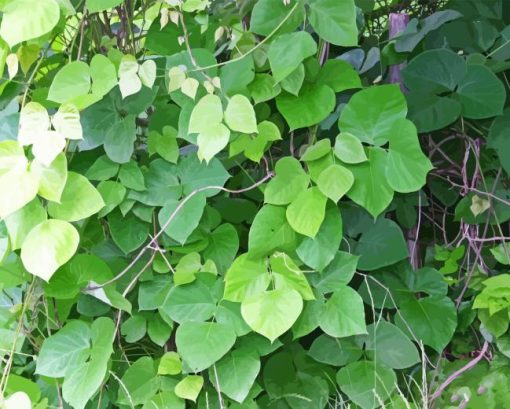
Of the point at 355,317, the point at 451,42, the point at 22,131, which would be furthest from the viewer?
the point at 451,42

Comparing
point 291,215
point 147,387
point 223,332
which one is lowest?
point 147,387

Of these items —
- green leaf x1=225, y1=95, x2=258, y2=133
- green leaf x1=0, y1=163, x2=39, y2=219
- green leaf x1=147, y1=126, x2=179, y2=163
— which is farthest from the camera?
green leaf x1=147, y1=126, x2=179, y2=163

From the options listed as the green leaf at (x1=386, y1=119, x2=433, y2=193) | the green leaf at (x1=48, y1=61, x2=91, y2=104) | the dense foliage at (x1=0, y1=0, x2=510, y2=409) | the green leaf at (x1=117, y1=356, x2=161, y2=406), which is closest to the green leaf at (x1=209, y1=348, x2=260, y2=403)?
the dense foliage at (x1=0, y1=0, x2=510, y2=409)

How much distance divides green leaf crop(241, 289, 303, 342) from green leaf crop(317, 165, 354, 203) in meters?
0.13

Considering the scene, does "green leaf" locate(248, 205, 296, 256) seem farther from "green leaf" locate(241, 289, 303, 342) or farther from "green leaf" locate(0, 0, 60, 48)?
"green leaf" locate(0, 0, 60, 48)

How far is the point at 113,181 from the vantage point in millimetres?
840

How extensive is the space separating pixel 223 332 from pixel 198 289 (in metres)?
A: 0.07

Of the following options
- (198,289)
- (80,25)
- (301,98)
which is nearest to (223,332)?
(198,289)

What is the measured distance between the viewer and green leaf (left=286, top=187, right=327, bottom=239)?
0.76m

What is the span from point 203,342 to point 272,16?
0.44 m

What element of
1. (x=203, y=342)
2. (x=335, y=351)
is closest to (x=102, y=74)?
(x=203, y=342)

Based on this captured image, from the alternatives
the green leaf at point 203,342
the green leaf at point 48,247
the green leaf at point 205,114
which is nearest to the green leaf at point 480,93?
the green leaf at point 205,114

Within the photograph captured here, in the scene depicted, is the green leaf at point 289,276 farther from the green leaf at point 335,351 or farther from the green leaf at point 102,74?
the green leaf at point 102,74

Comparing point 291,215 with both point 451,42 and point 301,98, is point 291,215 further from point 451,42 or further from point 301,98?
point 451,42
